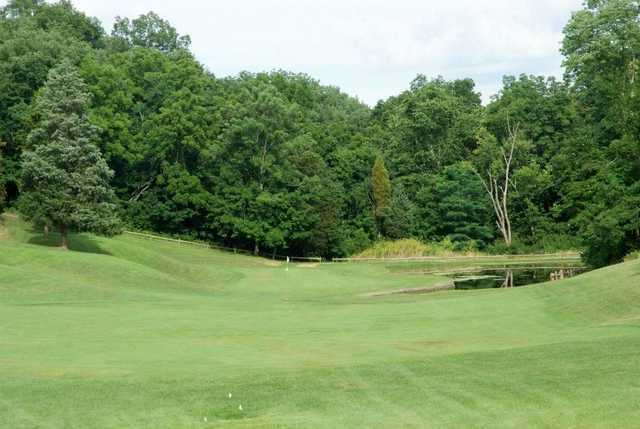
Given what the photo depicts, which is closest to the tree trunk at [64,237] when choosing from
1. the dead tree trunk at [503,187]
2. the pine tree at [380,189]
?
the pine tree at [380,189]

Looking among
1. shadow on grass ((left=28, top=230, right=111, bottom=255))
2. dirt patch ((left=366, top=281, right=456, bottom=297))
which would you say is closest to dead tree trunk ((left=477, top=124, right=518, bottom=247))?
dirt patch ((left=366, top=281, right=456, bottom=297))

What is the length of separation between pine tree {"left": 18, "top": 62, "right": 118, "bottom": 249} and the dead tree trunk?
4676 cm

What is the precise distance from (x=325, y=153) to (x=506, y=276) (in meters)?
39.7

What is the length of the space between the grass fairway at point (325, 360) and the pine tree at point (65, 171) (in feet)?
58.4

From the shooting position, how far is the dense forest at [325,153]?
252ft

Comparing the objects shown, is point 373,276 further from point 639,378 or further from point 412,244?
point 639,378

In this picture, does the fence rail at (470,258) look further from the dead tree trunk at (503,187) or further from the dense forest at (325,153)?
the dead tree trunk at (503,187)

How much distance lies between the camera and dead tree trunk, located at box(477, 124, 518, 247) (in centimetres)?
9006

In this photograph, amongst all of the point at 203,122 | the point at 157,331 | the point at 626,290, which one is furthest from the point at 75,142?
the point at 626,290

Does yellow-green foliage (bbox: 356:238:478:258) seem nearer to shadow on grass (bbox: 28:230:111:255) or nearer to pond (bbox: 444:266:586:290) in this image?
pond (bbox: 444:266:586:290)

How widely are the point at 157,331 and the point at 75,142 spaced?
116 ft

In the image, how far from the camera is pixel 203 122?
85.6 metres

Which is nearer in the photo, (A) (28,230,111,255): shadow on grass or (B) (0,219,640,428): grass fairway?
(B) (0,219,640,428): grass fairway

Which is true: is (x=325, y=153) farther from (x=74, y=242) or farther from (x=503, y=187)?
(x=74, y=242)
